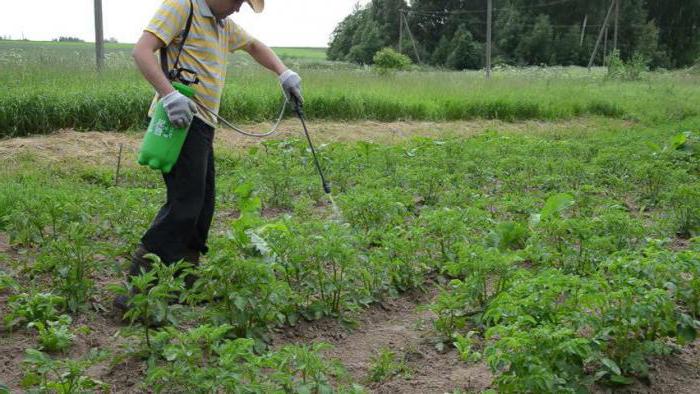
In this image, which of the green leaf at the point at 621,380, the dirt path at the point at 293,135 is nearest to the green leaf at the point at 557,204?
the green leaf at the point at 621,380

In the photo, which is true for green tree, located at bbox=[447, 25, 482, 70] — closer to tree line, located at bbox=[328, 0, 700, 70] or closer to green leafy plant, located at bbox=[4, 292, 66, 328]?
tree line, located at bbox=[328, 0, 700, 70]

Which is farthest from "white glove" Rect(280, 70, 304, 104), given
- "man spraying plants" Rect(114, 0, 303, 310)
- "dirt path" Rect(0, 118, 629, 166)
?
"dirt path" Rect(0, 118, 629, 166)

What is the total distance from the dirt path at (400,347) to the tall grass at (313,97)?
6383 mm

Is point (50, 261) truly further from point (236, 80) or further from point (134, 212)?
point (236, 80)

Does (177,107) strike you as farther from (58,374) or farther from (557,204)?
(557,204)

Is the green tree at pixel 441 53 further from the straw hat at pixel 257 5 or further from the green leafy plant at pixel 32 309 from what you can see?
the green leafy plant at pixel 32 309

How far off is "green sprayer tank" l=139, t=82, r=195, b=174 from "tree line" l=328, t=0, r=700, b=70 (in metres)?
47.4

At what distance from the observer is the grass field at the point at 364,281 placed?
2.92 metres

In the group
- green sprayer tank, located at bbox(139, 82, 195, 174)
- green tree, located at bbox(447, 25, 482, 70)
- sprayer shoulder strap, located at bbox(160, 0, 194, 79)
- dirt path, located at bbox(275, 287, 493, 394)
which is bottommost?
dirt path, located at bbox(275, 287, 493, 394)

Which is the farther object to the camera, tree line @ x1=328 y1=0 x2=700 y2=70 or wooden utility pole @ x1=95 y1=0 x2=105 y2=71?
tree line @ x1=328 y1=0 x2=700 y2=70

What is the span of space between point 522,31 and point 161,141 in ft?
174

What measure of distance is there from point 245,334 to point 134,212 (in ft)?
5.51

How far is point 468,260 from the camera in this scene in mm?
3861

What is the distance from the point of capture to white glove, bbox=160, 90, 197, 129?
11.5 feet
